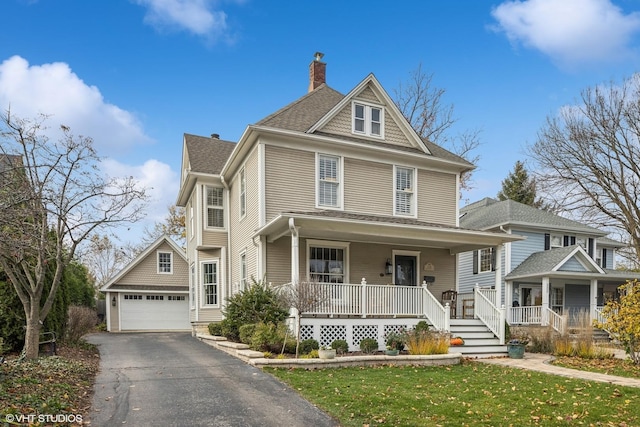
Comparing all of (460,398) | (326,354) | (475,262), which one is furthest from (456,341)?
(475,262)

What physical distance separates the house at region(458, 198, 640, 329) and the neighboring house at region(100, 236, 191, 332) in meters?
13.3

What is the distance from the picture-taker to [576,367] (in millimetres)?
10297

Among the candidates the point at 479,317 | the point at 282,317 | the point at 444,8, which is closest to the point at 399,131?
the point at 444,8

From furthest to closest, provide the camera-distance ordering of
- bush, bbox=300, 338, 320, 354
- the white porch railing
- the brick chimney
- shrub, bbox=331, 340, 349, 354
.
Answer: the brick chimney, the white porch railing, shrub, bbox=331, 340, 349, 354, bush, bbox=300, 338, 320, 354

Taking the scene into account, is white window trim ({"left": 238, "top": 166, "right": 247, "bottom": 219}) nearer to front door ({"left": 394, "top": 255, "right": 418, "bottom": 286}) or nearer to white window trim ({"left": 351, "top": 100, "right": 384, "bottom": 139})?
white window trim ({"left": 351, "top": 100, "right": 384, "bottom": 139})

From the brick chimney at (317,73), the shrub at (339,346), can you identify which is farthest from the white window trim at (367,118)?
the shrub at (339,346)

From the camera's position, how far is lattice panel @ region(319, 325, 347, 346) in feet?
37.0

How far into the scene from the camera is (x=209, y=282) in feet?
55.1

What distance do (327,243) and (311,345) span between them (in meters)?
3.90

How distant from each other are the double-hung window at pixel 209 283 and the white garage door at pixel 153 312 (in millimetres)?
5165

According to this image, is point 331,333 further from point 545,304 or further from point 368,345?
point 545,304

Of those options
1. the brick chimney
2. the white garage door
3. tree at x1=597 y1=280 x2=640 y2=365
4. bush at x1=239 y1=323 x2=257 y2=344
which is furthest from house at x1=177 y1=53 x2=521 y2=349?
the white garage door

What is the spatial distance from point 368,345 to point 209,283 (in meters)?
7.99

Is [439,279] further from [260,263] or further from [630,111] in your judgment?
[630,111]
